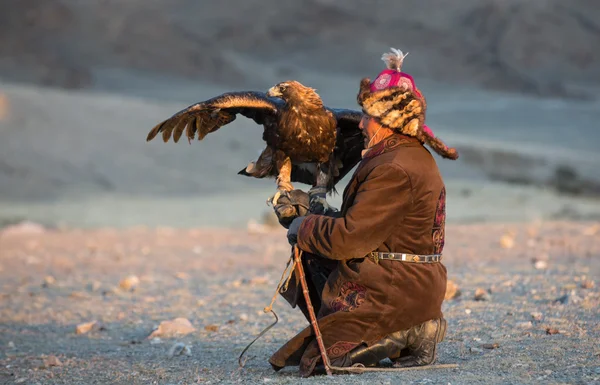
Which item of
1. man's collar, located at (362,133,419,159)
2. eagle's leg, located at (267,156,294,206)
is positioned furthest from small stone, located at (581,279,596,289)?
man's collar, located at (362,133,419,159)

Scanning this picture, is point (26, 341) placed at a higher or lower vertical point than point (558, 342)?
lower

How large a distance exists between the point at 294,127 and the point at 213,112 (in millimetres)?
469

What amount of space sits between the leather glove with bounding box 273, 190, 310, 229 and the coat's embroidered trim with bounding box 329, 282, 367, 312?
0.53 meters

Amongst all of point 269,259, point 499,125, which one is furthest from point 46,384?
point 499,125

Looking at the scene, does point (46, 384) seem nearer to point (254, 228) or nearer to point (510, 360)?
point (510, 360)

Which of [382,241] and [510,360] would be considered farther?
[510,360]

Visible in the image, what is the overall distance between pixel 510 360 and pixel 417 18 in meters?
47.7

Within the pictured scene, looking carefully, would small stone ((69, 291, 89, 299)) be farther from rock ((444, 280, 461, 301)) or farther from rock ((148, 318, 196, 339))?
rock ((444, 280, 461, 301))

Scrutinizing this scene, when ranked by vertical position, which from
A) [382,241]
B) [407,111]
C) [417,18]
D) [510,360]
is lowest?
[510,360]

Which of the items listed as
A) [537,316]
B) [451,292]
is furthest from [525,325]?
[451,292]

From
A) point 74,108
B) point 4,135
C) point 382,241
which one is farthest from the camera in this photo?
point 74,108

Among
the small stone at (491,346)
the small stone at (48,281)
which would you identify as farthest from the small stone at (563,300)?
the small stone at (48,281)

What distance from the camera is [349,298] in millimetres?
4645

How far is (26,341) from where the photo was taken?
273 inches
